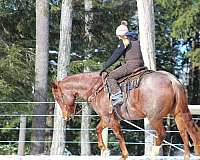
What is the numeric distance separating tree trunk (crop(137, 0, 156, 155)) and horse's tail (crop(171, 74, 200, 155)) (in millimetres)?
3226

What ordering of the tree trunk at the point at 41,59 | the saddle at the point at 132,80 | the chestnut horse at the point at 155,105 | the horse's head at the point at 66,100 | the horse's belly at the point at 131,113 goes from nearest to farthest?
the chestnut horse at the point at 155,105 → the saddle at the point at 132,80 → the horse's belly at the point at 131,113 → the horse's head at the point at 66,100 → the tree trunk at the point at 41,59

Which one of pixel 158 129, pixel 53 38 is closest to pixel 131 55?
pixel 158 129

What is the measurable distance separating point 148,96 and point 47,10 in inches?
384

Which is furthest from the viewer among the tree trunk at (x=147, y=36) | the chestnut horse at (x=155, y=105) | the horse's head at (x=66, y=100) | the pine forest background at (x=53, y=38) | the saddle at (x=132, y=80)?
the pine forest background at (x=53, y=38)

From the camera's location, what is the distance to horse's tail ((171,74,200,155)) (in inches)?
275

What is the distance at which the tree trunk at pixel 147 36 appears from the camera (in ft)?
33.9

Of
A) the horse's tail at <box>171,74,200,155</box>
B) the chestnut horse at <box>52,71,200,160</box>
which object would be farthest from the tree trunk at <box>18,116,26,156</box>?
the horse's tail at <box>171,74,200,155</box>

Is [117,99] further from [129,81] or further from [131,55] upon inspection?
[131,55]

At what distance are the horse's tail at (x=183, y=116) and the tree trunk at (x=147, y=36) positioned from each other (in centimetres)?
323

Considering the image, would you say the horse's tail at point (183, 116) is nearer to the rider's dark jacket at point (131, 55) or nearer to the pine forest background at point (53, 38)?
the rider's dark jacket at point (131, 55)

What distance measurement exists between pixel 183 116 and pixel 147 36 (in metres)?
3.64

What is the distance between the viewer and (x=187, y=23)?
61.0ft

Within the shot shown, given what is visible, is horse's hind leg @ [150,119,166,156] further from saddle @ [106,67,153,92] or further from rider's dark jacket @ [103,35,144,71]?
rider's dark jacket @ [103,35,144,71]

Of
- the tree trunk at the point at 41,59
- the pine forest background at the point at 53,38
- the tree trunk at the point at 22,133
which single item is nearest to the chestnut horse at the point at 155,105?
the tree trunk at the point at 22,133
